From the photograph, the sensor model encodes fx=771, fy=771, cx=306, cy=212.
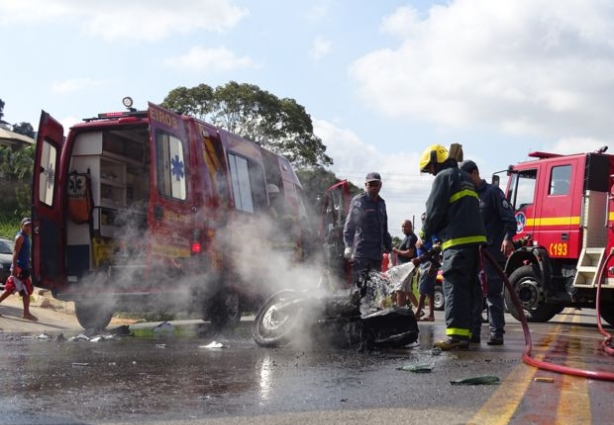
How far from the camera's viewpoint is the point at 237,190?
32.2 feet

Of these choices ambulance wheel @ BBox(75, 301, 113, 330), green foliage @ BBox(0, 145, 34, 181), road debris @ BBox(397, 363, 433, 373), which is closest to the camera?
road debris @ BBox(397, 363, 433, 373)

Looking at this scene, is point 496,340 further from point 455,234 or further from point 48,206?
point 48,206

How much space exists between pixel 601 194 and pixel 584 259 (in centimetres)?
107

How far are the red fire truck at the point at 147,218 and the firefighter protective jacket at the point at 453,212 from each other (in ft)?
9.61

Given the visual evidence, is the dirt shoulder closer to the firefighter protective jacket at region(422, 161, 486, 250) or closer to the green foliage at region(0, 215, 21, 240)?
the firefighter protective jacket at region(422, 161, 486, 250)

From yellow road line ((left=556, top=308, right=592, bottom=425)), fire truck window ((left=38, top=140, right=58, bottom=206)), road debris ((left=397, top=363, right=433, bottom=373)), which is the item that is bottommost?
road debris ((left=397, top=363, right=433, bottom=373))

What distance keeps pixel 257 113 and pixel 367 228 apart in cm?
2649

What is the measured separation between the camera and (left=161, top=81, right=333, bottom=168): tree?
34281mm

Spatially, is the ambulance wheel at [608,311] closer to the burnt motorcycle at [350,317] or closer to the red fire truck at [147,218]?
the red fire truck at [147,218]

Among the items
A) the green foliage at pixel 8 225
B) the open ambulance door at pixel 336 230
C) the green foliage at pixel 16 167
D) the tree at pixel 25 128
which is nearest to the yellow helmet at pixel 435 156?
the open ambulance door at pixel 336 230

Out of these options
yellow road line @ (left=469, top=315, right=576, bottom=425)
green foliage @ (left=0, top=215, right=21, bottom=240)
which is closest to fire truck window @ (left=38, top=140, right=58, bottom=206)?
yellow road line @ (left=469, top=315, right=576, bottom=425)

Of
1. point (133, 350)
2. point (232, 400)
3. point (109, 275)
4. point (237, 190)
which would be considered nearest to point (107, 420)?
point (232, 400)

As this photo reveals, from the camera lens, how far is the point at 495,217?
324 inches

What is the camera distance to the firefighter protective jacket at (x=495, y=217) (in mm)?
8141
